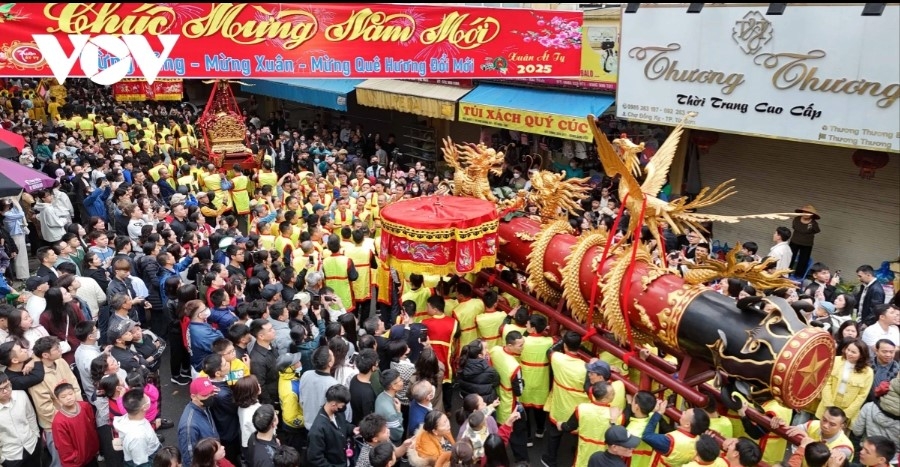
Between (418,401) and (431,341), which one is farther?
(431,341)

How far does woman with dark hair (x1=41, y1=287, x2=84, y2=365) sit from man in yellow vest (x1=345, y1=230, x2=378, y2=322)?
2.94 meters

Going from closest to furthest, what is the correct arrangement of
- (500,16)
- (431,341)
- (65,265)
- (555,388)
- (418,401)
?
(418,401) → (555,388) → (431,341) → (65,265) → (500,16)

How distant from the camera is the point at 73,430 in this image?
483 cm

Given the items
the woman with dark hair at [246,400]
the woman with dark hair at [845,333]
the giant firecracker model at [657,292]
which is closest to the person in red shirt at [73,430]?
the woman with dark hair at [246,400]

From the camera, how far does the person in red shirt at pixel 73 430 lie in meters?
4.74

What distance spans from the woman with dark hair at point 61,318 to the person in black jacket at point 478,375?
11.5 ft

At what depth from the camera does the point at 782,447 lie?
5.13 m

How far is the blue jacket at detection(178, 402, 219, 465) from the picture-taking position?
4.68 metres

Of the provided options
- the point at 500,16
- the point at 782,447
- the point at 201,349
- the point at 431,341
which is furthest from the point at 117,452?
the point at 500,16

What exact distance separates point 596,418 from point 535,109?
8259 millimetres

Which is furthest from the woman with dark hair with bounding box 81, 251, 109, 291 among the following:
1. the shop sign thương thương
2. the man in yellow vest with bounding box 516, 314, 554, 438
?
the shop sign thương thương

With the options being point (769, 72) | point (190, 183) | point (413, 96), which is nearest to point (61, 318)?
point (190, 183)

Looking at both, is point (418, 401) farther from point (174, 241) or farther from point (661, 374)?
point (174, 241)

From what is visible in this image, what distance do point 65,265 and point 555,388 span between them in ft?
17.2
